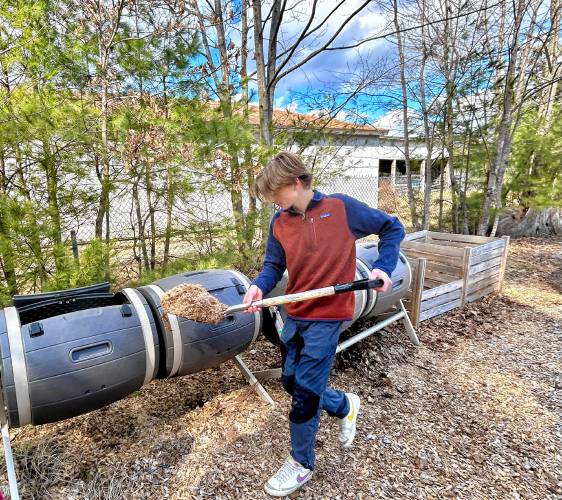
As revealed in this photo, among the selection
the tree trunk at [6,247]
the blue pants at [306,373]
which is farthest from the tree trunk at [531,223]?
the tree trunk at [6,247]

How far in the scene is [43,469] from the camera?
2.05 meters

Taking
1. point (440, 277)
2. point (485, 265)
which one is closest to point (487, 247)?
point (485, 265)

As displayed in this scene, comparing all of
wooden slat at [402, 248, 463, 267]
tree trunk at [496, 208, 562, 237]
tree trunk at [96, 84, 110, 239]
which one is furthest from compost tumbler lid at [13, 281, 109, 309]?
tree trunk at [496, 208, 562, 237]

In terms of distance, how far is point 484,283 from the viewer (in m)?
5.04

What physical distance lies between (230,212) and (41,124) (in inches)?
79.8

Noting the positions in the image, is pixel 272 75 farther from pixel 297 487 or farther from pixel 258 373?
pixel 297 487

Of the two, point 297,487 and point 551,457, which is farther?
point 551,457

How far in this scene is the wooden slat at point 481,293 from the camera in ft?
16.0

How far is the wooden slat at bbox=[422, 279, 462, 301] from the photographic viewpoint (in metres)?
4.24

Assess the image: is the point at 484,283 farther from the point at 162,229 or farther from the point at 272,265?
the point at 162,229

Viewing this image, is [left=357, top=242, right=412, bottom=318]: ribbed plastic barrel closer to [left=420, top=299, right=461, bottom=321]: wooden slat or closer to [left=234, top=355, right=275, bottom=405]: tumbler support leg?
[left=420, top=299, right=461, bottom=321]: wooden slat

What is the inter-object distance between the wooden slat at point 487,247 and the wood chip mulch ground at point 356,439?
1.45 m

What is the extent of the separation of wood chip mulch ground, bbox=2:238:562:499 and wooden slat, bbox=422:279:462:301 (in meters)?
0.76

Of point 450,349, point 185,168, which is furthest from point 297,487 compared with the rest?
point 185,168
